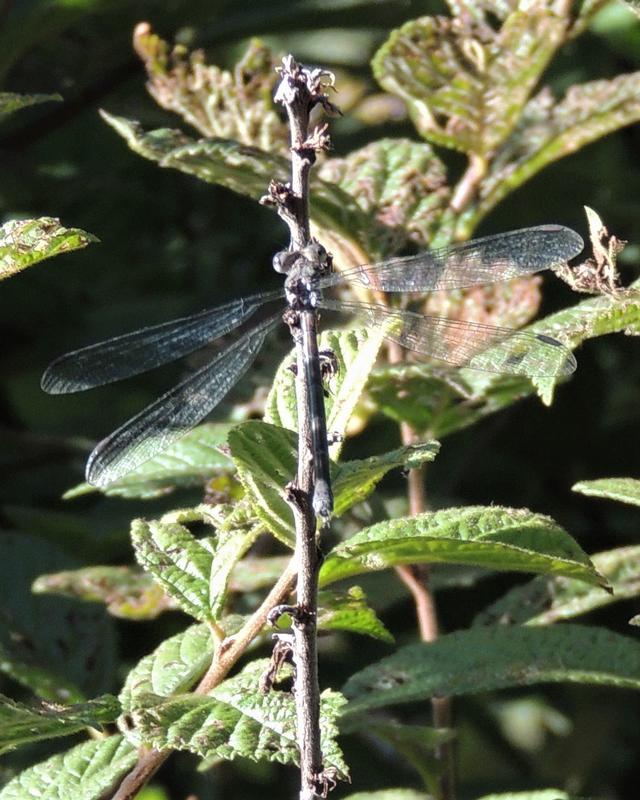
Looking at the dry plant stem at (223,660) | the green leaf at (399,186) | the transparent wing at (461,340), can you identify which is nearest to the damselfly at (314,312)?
the transparent wing at (461,340)

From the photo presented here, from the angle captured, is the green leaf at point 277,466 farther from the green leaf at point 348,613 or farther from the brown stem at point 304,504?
the green leaf at point 348,613

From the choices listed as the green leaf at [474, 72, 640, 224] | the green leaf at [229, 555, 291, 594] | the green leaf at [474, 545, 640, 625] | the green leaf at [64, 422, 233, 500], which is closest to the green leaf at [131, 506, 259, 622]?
the green leaf at [64, 422, 233, 500]

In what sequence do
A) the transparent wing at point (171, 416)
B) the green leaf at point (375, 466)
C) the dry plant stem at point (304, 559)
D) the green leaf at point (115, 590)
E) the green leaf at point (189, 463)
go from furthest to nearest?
1. the green leaf at point (115, 590)
2. the green leaf at point (189, 463)
3. the transparent wing at point (171, 416)
4. the green leaf at point (375, 466)
5. the dry plant stem at point (304, 559)

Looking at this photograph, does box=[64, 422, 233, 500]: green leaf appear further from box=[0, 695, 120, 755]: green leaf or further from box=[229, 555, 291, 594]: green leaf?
box=[0, 695, 120, 755]: green leaf

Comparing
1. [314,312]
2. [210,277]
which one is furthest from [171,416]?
[210,277]

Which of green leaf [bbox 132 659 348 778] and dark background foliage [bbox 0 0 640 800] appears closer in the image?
green leaf [bbox 132 659 348 778]

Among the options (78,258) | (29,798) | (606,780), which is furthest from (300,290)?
(606,780)

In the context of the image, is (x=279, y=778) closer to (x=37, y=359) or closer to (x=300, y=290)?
(x=37, y=359)
